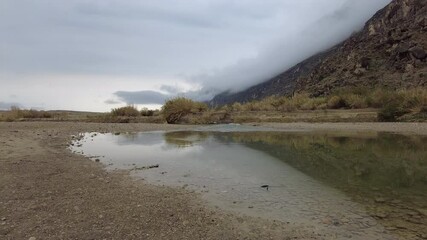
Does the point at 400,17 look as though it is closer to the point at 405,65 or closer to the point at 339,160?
the point at 405,65

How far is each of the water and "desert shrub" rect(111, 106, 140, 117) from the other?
40168 millimetres

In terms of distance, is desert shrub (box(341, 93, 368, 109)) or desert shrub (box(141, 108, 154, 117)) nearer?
desert shrub (box(341, 93, 368, 109))

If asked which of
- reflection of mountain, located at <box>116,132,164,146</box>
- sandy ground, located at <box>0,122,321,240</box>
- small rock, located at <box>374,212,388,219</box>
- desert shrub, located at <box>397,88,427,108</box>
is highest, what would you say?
desert shrub, located at <box>397,88,427,108</box>

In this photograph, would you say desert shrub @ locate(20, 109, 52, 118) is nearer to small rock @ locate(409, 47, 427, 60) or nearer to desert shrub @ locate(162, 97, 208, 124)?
desert shrub @ locate(162, 97, 208, 124)

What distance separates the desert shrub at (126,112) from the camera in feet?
189

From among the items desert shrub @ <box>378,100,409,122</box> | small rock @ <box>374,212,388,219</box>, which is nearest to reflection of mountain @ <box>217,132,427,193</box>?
small rock @ <box>374,212,388,219</box>

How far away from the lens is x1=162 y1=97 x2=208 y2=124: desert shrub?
51.9 meters

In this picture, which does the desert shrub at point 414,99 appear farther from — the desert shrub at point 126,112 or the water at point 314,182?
the desert shrub at point 126,112

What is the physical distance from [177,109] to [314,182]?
42.2 m

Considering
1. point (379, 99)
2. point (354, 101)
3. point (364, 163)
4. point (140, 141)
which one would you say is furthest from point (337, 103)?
point (364, 163)

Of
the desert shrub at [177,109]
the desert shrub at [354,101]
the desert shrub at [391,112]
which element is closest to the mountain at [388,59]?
the desert shrub at [354,101]

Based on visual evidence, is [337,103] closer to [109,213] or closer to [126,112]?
[126,112]

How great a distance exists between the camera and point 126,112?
190ft

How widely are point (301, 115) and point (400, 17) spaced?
154 ft
